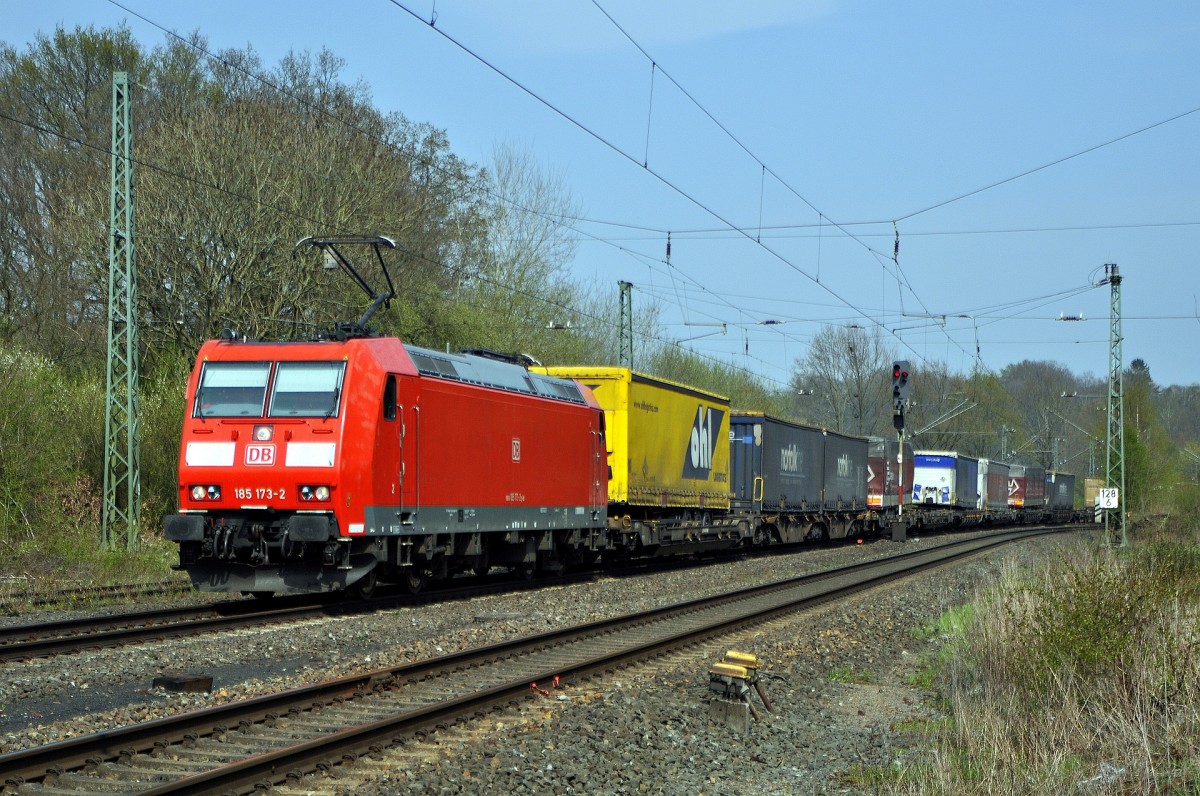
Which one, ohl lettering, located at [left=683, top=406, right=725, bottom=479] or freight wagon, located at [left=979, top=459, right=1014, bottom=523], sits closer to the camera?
ohl lettering, located at [left=683, top=406, right=725, bottom=479]

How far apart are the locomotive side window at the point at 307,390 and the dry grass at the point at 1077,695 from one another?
7621mm

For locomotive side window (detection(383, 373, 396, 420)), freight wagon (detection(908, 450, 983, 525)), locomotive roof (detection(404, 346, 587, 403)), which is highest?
locomotive roof (detection(404, 346, 587, 403))

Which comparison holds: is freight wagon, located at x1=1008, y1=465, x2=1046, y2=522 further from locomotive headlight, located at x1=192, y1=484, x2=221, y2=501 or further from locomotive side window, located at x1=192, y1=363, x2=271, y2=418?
locomotive headlight, located at x1=192, y1=484, x2=221, y2=501

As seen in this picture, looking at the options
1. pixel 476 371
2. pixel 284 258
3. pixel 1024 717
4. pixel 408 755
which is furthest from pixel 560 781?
pixel 284 258

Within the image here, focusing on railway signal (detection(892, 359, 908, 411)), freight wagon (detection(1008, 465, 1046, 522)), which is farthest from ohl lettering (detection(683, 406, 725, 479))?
freight wagon (detection(1008, 465, 1046, 522))

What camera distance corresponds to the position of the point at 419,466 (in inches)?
628

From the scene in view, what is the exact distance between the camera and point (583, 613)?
16.2 meters

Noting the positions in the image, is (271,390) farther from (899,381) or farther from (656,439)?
(899,381)

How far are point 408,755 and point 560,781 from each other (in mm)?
1078

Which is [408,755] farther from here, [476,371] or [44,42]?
[44,42]

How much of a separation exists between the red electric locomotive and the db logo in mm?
14

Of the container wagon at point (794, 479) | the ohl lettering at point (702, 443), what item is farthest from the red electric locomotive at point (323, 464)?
the container wagon at point (794, 479)

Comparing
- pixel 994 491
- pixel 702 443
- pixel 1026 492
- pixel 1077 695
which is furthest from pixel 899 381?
pixel 1026 492

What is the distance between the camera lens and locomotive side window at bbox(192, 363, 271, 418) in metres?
15.0
